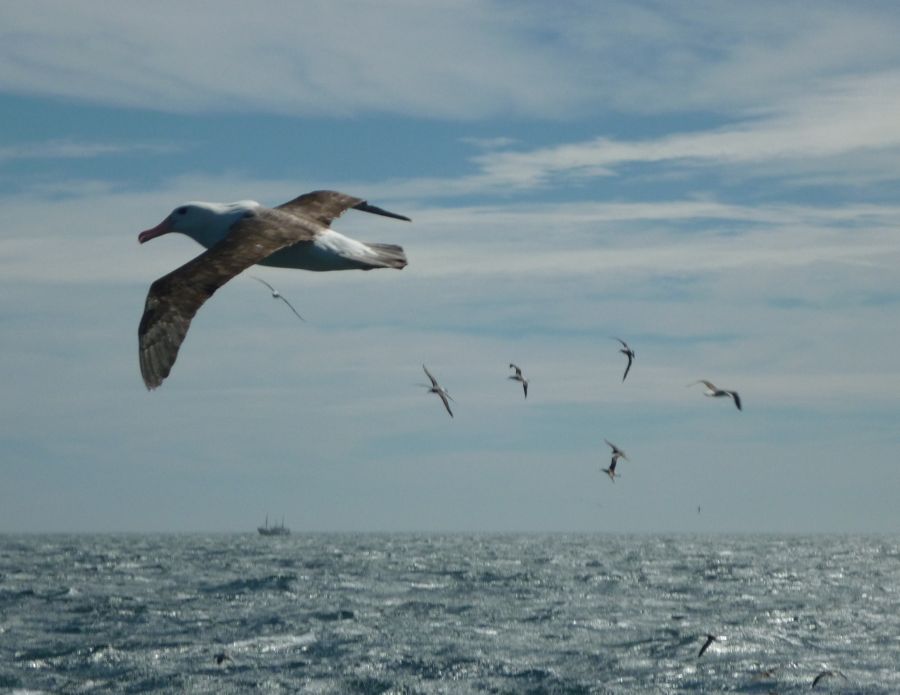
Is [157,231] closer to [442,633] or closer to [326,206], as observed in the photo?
[326,206]

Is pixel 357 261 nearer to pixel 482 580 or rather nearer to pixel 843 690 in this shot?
pixel 843 690

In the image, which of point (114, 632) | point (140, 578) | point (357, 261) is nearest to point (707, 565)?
point (140, 578)

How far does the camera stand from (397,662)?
2633 cm

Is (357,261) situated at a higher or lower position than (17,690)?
higher

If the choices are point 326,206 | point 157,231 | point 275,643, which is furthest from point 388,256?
point 275,643

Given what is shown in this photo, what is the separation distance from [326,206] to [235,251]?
2.96m

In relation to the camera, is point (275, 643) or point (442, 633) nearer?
point (275, 643)

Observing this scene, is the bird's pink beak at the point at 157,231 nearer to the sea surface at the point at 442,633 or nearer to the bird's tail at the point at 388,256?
the bird's tail at the point at 388,256

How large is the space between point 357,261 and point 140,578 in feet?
139

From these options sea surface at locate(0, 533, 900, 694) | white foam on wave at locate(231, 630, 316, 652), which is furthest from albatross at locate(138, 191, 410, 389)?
white foam on wave at locate(231, 630, 316, 652)

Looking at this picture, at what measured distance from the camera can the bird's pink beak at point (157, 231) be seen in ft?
47.3

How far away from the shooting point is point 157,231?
14.7 meters

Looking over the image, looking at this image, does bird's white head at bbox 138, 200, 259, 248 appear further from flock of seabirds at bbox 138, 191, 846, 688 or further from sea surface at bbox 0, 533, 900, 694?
sea surface at bbox 0, 533, 900, 694

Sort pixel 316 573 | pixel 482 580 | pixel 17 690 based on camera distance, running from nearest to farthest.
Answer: pixel 17 690 < pixel 482 580 < pixel 316 573
